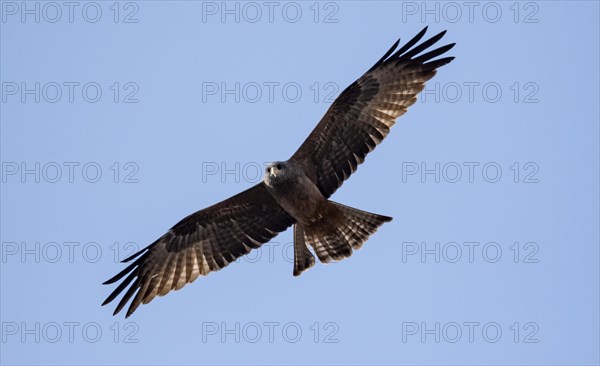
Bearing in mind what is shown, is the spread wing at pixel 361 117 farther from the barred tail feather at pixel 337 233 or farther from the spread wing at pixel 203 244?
the spread wing at pixel 203 244

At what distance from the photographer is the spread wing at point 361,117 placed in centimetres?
1462

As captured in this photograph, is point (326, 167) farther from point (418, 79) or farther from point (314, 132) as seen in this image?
point (418, 79)

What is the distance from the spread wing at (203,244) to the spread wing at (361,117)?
794 millimetres

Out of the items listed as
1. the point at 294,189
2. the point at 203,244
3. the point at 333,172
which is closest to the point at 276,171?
the point at 294,189

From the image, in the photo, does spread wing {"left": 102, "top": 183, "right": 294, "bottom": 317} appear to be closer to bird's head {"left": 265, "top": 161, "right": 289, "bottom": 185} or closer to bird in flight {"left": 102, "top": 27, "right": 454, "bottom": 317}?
bird in flight {"left": 102, "top": 27, "right": 454, "bottom": 317}

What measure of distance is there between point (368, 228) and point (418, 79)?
185cm

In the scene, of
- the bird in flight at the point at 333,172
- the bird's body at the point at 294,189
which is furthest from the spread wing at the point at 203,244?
the bird's body at the point at 294,189

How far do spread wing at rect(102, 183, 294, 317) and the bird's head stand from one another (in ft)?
2.66

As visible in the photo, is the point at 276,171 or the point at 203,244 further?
the point at 203,244

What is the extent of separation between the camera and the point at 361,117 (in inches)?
578

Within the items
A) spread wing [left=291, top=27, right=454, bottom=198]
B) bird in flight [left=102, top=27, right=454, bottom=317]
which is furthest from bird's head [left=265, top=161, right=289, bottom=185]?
spread wing [left=291, top=27, right=454, bottom=198]

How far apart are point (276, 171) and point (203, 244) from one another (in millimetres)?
1697

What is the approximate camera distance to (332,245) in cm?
1484

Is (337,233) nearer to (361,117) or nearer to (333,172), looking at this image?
(333,172)
